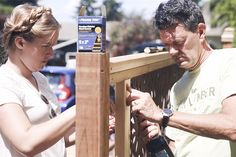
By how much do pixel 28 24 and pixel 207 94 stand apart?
96 centimetres

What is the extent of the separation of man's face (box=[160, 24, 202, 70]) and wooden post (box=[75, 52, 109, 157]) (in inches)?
26.9

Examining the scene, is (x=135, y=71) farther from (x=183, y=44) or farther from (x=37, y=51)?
(x=37, y=51)

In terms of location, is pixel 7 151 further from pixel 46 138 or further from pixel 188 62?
pixel 188 62

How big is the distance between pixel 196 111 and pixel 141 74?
0.49m

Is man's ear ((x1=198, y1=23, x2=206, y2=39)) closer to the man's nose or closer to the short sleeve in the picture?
the man's nose

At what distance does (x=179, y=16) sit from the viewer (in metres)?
2.58

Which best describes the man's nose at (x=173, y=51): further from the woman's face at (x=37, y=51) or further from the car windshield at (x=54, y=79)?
the car windshield at (x=54, y=79)

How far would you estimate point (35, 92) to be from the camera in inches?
102

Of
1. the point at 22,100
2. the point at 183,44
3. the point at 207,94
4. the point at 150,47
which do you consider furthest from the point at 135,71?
the point at 150,47

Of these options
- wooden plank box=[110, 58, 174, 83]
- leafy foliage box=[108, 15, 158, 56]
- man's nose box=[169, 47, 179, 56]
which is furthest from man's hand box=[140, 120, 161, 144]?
leafy foliage box=[108, 15, 158, 56]

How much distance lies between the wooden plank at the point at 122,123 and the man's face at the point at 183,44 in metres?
0.30

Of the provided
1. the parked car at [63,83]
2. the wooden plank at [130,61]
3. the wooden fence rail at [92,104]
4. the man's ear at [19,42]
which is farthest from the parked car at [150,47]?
the parked car at [63,83]

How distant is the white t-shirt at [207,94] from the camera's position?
8.00 feet

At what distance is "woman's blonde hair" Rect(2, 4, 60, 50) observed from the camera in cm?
249
